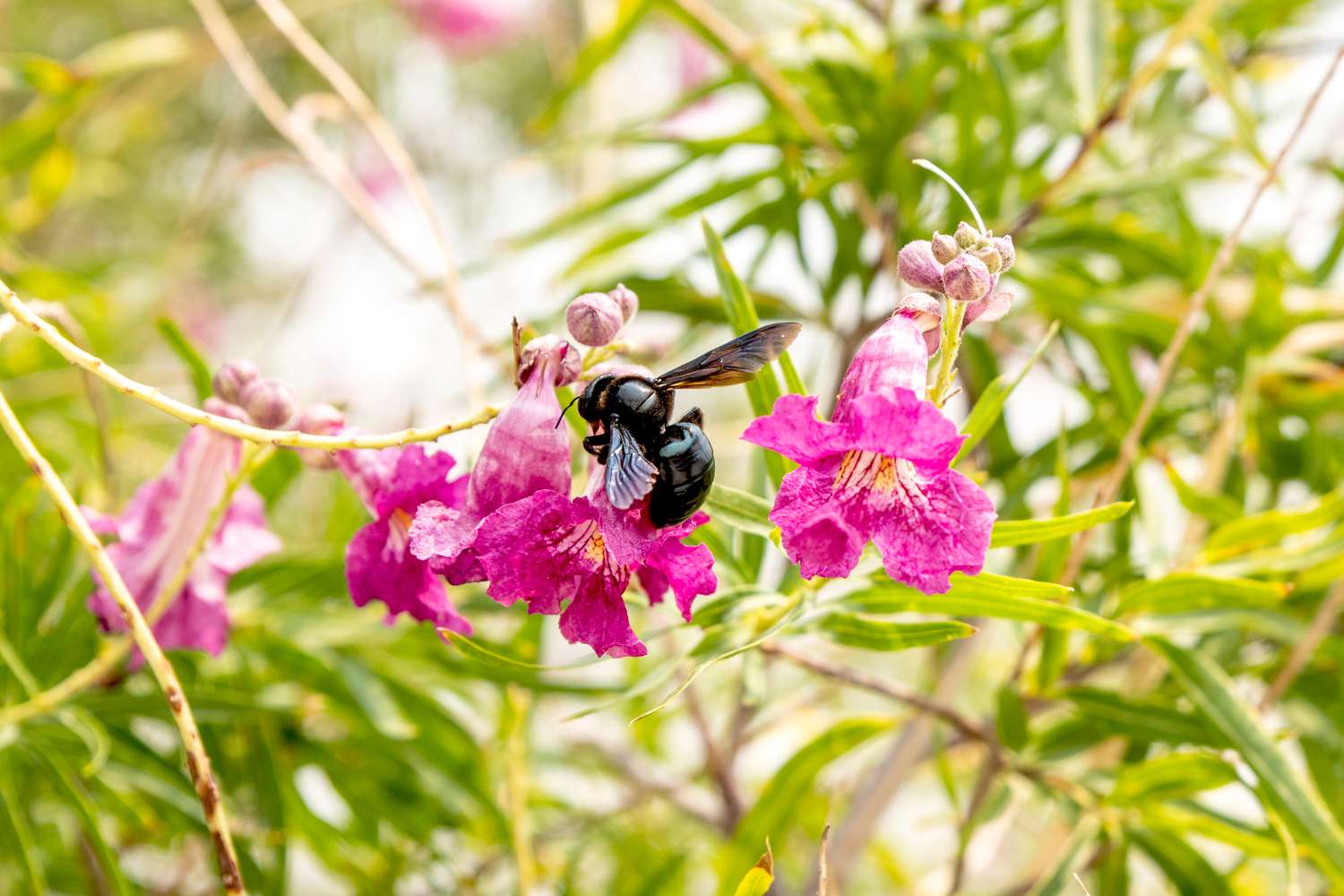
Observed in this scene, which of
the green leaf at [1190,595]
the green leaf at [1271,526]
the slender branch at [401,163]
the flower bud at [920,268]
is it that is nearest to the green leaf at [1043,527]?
the flower bud at [920,268]

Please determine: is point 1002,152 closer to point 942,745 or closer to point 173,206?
point 942,745

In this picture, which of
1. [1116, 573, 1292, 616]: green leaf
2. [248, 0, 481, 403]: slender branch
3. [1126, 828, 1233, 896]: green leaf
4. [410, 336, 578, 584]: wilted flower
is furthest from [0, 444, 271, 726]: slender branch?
[1126, 828, 1233, 896]: green leaf

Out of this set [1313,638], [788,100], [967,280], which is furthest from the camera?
[788,100]

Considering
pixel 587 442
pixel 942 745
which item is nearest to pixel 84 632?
pixel 587 442

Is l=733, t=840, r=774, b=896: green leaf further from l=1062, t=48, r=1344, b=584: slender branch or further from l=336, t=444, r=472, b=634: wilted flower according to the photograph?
l=1062, t=48, r=1344, b=584: slender branch

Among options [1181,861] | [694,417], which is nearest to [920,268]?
[694,417]

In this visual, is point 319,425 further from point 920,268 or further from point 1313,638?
point 1313,638
